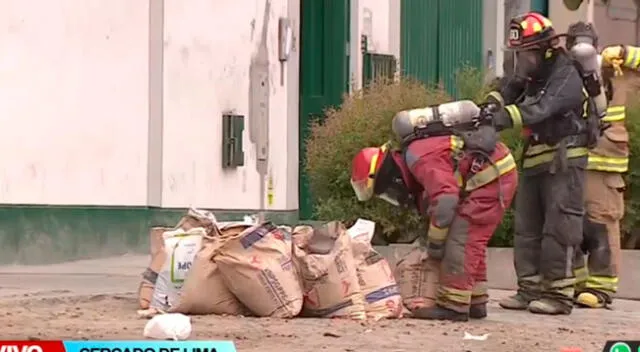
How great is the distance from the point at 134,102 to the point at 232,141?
1575mm

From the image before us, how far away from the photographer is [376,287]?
820 cm

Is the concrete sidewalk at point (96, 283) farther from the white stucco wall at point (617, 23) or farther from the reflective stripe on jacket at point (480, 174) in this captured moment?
the white stucco wall at point (617, 23)

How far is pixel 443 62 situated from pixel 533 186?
924cm

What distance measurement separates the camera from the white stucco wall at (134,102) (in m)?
11.5

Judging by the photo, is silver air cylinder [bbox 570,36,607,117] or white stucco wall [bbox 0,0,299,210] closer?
silver air cylinder [bbox 570,36,607,117]

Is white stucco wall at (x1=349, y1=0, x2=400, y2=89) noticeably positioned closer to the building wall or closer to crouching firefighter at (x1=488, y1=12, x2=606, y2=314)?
the building wall

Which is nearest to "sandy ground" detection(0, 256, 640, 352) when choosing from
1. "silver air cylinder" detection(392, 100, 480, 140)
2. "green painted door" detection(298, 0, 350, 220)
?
"silver air cylinder" detection(392, 100, 480, 140)

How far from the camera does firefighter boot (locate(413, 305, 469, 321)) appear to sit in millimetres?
8086

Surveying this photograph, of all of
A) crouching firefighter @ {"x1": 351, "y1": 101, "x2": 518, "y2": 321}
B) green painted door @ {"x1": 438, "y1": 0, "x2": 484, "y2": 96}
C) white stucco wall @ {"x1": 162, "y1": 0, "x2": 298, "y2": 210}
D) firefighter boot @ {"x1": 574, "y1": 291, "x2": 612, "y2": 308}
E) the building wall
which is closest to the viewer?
crouching firefighter @ {"x1": 351, "y1": 101, "x2": 518, "y2": 321}

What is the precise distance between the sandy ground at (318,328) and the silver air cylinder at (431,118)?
113 centimetres

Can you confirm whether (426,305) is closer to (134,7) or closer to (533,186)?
(533,186)

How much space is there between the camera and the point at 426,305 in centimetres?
827

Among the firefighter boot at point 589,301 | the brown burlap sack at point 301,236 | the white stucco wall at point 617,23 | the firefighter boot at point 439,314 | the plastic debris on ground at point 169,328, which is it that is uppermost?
the white stucco wall at point 617,23

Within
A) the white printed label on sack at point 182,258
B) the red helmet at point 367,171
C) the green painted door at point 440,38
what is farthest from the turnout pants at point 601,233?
the green painted door at point 440,38
